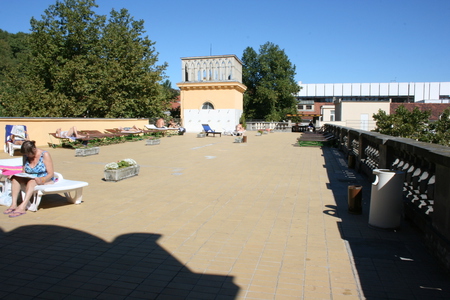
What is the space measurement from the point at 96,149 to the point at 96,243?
11329 millimetres

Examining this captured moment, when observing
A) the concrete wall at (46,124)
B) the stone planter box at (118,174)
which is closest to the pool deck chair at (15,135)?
the concrete wall at (46,124)

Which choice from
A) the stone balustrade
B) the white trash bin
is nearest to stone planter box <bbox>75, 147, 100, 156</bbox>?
the stone balustrade

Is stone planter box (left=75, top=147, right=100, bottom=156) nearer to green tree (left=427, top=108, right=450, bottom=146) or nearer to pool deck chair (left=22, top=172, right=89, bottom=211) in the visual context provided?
pool deck chair (left=22, top=172, right=89, bottom=211)

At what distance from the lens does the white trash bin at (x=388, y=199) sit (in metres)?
4.86

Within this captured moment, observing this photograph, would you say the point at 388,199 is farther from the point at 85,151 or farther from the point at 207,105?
the point at 207,105

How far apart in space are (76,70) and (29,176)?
2610 cm

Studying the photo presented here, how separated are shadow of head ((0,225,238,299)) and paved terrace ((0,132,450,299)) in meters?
0.01

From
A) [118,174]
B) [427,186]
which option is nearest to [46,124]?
[118,174]

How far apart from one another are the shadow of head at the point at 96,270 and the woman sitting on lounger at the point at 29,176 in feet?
3.39

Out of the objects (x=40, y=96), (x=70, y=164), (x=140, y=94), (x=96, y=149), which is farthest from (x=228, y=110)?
(x=70, y=164)

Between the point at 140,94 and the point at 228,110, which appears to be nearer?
the point at 140,94

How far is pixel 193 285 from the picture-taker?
11.2 ft

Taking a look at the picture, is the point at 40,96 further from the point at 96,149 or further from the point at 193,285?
the point at 193,285

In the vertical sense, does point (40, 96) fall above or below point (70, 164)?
above
